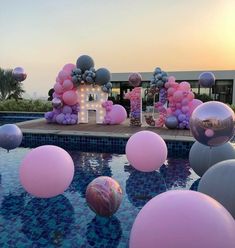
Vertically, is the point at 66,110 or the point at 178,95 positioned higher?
the point at 178,95

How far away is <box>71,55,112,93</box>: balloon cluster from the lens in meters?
14.5

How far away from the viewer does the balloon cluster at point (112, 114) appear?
14781mm

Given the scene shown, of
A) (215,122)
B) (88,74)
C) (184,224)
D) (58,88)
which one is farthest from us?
(58,88)

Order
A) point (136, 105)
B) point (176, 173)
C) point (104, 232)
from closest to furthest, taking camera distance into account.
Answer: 1. point (104, 232)
2. point (176, 173)
3. point (136, 105)

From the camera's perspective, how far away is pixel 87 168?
26.9ft

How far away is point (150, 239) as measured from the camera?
2820 mm

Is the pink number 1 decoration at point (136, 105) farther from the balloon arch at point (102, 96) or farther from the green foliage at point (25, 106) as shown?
the green foliage at point (25, 106)

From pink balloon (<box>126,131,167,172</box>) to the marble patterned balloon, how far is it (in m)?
2.37

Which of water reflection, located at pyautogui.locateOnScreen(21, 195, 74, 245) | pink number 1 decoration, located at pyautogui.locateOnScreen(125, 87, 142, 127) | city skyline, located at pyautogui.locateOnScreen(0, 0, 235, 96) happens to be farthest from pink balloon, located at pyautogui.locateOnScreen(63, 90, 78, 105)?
water reflection, located at pyautogui.locateOnScreen(21, 195, 74, 245)

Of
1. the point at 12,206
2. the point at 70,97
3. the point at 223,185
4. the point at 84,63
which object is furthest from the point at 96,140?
the point at 223,185

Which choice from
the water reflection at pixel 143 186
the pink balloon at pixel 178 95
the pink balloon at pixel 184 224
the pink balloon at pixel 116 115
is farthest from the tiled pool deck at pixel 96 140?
the pink balloon at pixel 184 224

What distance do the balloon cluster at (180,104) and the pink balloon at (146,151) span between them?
5.90 metres

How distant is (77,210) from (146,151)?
224 centimetres

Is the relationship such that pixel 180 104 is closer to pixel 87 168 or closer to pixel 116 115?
pixel 116 115
